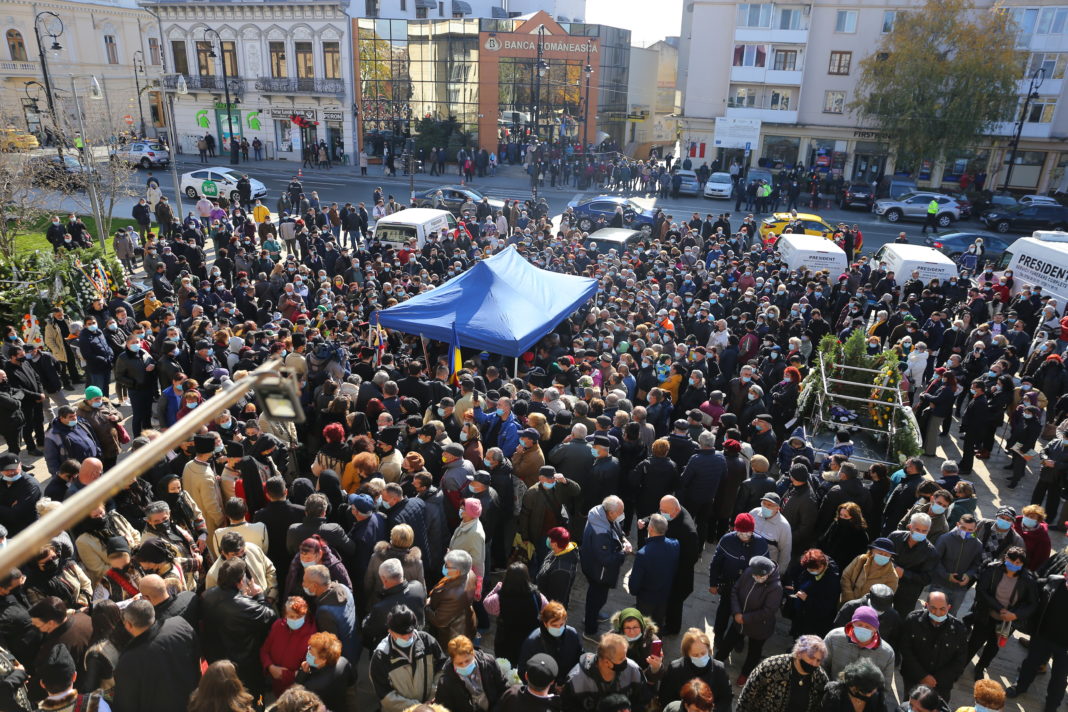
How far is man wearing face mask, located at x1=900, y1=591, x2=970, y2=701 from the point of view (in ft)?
17.3

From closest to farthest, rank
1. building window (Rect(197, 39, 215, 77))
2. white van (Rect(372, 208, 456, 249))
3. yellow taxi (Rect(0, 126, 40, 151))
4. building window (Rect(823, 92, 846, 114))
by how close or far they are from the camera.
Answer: white van (Rect(372, 208, 456, 249)), yellow taxi (Rect(0, 126, 40, 151)), building window (Rect(823, 92, 846, 114)), building window (Rect(197, 39, 215, 77))

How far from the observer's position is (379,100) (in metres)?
41.9

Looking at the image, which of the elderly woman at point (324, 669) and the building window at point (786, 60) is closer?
the elderly woman at point (324, 669)

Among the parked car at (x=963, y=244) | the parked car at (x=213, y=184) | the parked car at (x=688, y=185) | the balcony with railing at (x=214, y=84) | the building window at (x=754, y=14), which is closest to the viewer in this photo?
the parked car at (x=963, y=244)

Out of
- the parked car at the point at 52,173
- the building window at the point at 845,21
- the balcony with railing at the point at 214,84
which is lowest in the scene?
the parked car at the point at 52,173

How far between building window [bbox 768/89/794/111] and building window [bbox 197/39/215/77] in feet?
107

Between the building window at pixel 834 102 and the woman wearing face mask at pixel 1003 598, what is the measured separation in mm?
38957

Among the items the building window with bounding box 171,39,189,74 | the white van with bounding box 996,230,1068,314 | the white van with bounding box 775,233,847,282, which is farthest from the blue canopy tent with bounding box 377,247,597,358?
the building window with bounding box 171,39,189,74

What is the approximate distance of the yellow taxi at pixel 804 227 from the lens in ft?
70.4

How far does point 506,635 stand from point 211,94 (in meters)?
45.1

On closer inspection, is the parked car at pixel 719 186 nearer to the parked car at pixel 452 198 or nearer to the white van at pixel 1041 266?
the parked car at pixel 452 198

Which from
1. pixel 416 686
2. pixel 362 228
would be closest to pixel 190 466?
pixel 416 686

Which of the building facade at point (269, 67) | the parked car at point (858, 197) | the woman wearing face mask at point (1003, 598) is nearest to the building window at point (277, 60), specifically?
the building facade at point (269, 67)

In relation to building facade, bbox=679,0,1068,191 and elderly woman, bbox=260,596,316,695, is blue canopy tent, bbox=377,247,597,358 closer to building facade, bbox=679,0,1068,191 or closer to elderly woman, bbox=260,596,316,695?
elderly woman, bbox=260,596,316,695
